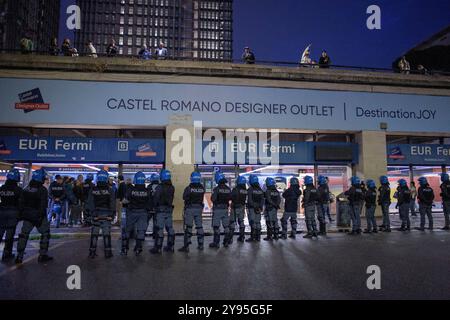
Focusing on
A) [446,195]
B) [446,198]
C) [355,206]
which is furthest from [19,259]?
[446,198]

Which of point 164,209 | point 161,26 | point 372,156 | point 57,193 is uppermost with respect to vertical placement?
point 161,26

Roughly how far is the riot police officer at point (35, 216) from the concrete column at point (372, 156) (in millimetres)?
15294

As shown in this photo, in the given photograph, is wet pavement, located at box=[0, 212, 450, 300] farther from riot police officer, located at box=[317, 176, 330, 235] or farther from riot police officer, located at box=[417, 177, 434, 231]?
riot police officer, located at box=[417, 177, 434, 231]

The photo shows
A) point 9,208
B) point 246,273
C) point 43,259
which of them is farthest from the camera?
point 9,208

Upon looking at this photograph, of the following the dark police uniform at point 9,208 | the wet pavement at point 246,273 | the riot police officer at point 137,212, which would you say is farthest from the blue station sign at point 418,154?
the dark police uniform at point 9,208

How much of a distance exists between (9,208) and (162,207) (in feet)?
11.6

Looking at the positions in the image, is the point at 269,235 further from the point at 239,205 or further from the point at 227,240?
the point at 227,240

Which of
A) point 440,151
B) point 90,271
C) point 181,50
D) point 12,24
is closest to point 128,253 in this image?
point 90,271

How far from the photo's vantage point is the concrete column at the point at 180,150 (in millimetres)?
16422

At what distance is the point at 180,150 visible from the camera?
16.6m
